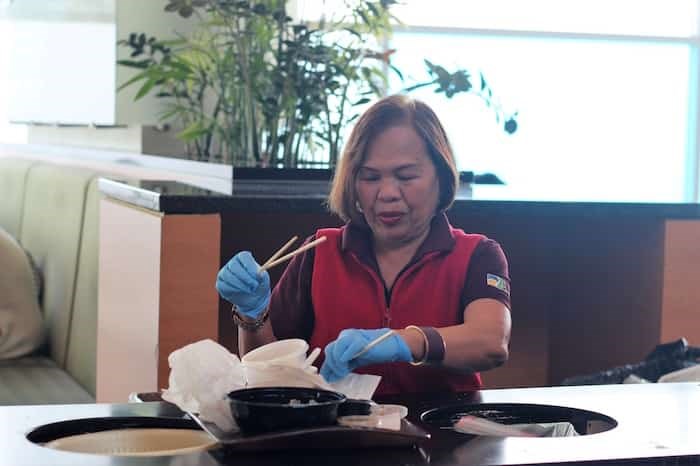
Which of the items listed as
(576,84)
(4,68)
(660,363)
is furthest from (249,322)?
(576,84)

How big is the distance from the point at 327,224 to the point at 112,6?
63.3 inches

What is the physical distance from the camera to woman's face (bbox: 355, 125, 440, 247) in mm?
1647

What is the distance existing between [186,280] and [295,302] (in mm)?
371

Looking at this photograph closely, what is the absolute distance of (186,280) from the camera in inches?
79.6

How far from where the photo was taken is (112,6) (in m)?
3.57

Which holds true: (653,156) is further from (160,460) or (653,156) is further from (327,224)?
(160,460)

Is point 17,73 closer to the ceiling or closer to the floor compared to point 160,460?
closer to the ceiling

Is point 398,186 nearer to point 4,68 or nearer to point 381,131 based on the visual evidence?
point 381,131

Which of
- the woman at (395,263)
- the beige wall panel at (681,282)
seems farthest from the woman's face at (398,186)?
the beige wall panel at (681,282)

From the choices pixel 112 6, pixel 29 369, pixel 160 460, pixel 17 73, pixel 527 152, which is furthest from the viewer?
pixel 527 152

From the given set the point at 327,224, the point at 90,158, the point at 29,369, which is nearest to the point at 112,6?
the point at 90,158

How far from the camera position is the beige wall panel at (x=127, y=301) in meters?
2.06

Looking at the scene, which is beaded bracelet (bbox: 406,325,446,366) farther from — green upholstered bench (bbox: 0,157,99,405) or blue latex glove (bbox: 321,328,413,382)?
green upholstered bench (bbox: 0,157,99,405)

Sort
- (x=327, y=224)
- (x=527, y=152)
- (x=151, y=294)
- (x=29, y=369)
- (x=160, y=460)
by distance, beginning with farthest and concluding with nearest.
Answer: (x=527, y=152) → (x=29, y=369) → (x=327, y=224) → (x=151, y=294) → (x=160, y=460)
